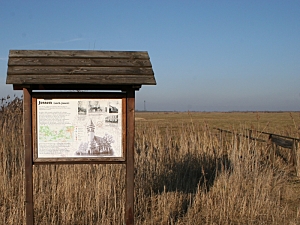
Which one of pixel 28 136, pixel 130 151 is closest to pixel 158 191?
pixel 130 151

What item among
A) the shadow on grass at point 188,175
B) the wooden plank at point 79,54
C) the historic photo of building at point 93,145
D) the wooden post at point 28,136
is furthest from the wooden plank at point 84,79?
the shadow on grass at point 188,175

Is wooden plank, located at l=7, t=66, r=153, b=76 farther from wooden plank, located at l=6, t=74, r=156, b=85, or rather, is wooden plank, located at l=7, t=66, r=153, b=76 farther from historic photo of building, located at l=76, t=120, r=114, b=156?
historic photo of building, located at l=76, t=120, r=114, b=156

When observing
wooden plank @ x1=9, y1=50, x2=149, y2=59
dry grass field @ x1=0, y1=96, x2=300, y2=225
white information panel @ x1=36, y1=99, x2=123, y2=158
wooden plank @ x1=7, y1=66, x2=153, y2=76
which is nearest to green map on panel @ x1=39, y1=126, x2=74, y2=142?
white information panel @ x1=36, y1=99, x2=123, y2=158

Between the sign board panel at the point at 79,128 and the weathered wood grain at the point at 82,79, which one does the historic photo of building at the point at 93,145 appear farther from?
the weathered wood grain at the point at 82,79

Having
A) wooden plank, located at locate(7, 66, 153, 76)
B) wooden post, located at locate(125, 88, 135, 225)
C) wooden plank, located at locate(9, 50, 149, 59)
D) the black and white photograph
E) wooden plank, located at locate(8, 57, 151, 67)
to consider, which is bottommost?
wooden post, located at locate(125, 88, 135, 225)

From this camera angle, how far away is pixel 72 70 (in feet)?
12.0

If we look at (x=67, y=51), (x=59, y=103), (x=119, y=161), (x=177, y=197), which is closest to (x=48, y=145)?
(x=59, y=103)

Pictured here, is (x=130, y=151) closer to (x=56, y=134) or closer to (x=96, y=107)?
(x=96, y=107)

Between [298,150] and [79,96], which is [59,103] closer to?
[79,96]

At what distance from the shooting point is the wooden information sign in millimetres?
3582

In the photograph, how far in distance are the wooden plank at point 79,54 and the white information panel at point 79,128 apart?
1.89 ft

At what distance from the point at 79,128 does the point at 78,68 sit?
0.70 metres

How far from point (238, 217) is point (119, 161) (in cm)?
215

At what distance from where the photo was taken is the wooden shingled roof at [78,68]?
3.57m
